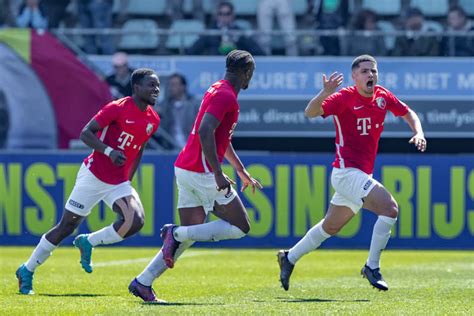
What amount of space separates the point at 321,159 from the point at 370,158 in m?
8.63

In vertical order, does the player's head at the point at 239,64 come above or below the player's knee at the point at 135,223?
above

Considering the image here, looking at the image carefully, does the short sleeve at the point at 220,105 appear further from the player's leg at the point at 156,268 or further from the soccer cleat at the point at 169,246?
the soccer cleat at the point at 169,246

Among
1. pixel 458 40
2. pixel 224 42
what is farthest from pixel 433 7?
pixel 224 42

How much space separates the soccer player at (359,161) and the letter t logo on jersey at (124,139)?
1.71 m

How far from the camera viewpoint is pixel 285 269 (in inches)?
452

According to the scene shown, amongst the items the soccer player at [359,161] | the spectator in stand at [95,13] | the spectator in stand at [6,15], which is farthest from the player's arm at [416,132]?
the spectator in stand at [6,15]

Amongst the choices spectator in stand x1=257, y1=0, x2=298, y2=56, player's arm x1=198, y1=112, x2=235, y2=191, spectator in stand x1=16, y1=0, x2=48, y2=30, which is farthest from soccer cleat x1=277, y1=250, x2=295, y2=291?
spectator in stand x1=16, y1=0, x2=48, y2=30

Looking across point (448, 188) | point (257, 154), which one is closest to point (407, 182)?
point (448, 188)

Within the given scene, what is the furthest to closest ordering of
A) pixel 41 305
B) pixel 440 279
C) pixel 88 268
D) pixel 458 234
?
1. pixel 458 234
2. pixel 440 279
3. pixel 88 268
4. pixel 41 305

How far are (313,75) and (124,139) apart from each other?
901 centimetres

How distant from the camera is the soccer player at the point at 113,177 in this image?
11156 millimetres

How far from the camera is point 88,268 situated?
36.1 ft

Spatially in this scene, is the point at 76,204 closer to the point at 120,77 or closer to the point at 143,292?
the point at 143,292

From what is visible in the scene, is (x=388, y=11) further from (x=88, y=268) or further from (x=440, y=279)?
(x=88, y=268)
